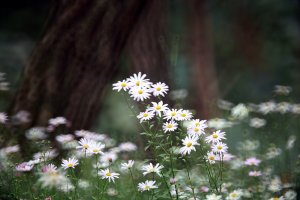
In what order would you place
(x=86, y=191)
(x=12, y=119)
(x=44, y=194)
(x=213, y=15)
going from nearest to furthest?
(x=44, y=194) → (x=86, y=191) → (x=12, y=119) → (x=213, y=15)

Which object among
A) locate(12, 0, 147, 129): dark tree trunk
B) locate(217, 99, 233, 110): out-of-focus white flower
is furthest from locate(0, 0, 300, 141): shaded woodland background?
locate(217, 99, 233, 110): out-of-focus white flower

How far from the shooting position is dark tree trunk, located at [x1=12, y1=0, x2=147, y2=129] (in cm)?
519

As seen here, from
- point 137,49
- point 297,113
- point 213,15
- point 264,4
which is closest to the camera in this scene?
point 297,113

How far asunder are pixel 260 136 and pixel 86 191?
1898 millimetres

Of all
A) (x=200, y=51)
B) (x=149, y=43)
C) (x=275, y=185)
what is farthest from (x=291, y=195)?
(x=200, y=51)

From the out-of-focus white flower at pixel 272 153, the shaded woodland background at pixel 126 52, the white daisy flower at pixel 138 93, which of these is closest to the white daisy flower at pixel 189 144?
the white daisy flower at pixel 138 93

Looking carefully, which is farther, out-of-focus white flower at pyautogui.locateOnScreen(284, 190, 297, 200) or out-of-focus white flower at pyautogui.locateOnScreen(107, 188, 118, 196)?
out-of-focus white flower at pyautogui.locateOnScreen(284, 190, 297, 200)

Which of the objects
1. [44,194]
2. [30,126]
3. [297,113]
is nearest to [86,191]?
[44,194]

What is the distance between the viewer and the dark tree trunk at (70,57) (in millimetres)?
5191

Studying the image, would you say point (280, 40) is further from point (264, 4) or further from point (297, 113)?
point (297, 113)

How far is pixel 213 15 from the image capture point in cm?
1479

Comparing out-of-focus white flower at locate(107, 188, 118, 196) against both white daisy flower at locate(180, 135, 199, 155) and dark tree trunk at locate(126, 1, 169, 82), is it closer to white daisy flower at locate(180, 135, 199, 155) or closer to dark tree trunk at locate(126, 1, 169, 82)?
white daisy flower at locate(180, 135, 199, 155)

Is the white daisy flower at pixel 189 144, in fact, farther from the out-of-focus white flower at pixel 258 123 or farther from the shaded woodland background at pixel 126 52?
the out-of-focus white flower at pixel 258 123

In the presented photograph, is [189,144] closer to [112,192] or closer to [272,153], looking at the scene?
[112,192]
